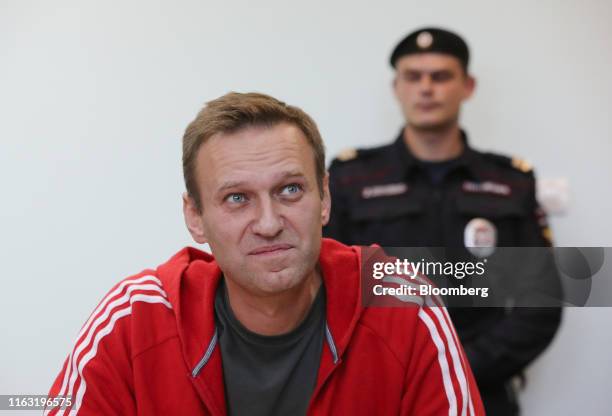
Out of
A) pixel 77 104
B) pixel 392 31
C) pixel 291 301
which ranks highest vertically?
pixel 392 31

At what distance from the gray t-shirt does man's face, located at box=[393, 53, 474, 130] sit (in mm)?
1022

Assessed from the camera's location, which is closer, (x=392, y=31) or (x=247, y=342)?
(x=247, y=342)

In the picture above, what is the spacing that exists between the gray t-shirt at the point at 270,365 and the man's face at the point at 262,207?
4.0 inches

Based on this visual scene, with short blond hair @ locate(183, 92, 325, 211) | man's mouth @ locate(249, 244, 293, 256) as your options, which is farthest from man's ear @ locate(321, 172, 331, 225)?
man's mouth @ locate(249, 244, 293, 256)

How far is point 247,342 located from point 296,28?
148 centimetres

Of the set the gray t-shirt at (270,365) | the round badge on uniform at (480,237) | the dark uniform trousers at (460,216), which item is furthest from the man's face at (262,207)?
the round badge on uniform at (480,237)

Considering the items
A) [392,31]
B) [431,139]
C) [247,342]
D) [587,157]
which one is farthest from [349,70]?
[247,342]

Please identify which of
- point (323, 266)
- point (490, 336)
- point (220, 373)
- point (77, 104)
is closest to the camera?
point (220, 373)

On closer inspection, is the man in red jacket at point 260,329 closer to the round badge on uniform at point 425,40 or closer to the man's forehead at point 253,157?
the man's forehead at point 253,157

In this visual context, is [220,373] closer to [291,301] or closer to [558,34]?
[291,301]

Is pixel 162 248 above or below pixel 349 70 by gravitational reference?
below

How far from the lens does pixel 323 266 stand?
1.41 m

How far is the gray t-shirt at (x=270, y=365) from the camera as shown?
1.29 m

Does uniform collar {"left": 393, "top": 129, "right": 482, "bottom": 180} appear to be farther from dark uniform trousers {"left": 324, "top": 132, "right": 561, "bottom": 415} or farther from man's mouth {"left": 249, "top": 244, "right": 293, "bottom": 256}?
man's mouth {"left": 249, "top": 244, "right": 293, "bottom": 256}
